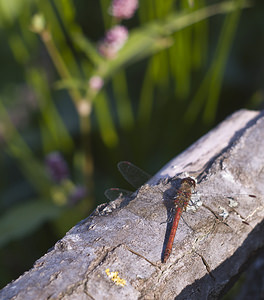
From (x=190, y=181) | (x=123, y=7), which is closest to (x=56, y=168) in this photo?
(x=123, y=7)

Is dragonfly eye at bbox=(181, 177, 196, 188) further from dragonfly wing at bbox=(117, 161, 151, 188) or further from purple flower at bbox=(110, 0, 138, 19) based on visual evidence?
purple flower at bbox=(110, 0, 138, 19)

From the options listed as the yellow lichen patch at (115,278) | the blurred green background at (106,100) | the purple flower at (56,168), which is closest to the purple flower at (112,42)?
the blurred green background at (106,100)

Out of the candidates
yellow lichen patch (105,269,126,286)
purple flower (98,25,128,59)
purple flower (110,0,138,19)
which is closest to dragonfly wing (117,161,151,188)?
yellow lichen patch (105,269,126,286)

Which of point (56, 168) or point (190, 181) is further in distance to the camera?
point (56, 168)

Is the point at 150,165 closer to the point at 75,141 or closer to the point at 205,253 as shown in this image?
the point at 75,141

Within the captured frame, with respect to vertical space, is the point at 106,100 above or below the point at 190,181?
above

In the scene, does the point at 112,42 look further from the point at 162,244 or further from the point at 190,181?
the point at 162,244

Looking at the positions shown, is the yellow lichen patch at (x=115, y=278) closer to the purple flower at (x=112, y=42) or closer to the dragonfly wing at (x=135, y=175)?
the dragonfly wing at (x=135, y=175)
